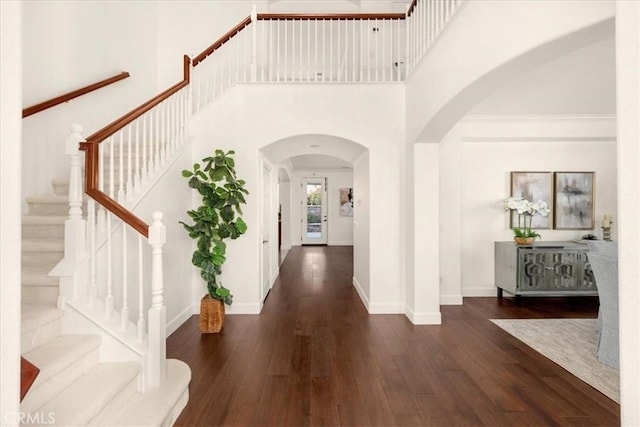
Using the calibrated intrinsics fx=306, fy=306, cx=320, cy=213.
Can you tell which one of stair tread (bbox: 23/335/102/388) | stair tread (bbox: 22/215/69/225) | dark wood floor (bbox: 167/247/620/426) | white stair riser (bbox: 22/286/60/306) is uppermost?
stair tread (bbox: 22/215/69/225)

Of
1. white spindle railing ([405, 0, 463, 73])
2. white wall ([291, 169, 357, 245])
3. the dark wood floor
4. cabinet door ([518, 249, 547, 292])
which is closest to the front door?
white wall ([291, 169, 357, 245])

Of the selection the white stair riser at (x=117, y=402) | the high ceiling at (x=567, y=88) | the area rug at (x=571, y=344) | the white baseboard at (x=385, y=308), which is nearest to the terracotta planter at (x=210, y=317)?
the white stair riser at (x=117, y=402)

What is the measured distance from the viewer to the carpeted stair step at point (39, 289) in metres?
2.17

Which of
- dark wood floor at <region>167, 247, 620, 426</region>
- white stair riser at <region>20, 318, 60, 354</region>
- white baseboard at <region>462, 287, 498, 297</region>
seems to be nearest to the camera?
white stair riser at <region>20, 318, 60, 354</region>

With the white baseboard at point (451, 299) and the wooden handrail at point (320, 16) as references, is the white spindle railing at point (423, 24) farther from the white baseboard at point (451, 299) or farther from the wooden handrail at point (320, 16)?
the white baseboard at point (451, 299)

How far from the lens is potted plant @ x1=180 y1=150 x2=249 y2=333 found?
3428 millimetres

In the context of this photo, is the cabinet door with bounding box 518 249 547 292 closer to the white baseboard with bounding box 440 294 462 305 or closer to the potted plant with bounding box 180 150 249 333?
the white baseboard with bounding box 440 294 462 305

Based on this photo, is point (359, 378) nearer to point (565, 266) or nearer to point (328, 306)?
point (328, 306)

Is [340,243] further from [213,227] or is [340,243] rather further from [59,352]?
[59,352]

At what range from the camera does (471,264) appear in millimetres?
4895

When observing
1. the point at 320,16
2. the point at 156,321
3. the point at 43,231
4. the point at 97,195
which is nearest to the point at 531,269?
the point at 320,16

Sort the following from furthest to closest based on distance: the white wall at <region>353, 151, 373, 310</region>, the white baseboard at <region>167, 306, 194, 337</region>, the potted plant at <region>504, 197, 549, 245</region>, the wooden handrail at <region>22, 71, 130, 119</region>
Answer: the potted plant at <region>504, 197, 549, 245</region>
the white wall at <region>353, 151, 373, 310</region>
the white baseboard at <region>167, 306, 194, 337</region>
the wooden handrail at <region>22, 71, 130, 119</region>

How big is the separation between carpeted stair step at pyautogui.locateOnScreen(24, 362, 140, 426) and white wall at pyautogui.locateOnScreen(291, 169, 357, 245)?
9.20 m

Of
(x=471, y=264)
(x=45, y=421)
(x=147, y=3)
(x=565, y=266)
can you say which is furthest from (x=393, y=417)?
(x=147, y=3)
